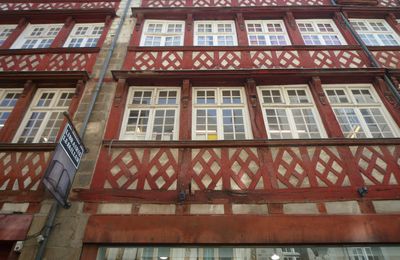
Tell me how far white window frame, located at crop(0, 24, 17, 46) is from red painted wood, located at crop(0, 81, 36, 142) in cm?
289

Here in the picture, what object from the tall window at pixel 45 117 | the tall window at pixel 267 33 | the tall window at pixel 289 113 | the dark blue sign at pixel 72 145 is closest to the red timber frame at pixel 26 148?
the tall window at pixel 45 117

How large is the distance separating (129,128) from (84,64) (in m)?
2.41

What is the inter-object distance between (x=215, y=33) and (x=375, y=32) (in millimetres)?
4747

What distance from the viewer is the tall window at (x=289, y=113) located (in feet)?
18.4

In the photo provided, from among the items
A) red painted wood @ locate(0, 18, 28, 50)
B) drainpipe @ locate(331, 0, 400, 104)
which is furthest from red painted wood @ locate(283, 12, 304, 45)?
red painted wood @ locate(0, 18, 28, 50)

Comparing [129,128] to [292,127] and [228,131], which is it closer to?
[228,131]

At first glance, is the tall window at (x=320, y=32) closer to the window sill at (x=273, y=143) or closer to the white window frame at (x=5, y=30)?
the window sill at (x=273, y=143)

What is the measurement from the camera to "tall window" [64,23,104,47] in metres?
7.78

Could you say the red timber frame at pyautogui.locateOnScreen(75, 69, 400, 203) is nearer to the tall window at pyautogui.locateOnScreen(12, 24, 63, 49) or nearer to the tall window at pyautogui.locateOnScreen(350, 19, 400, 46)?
the tall window at pyautogui.locateOnScreen(350, 19, 400, 46)

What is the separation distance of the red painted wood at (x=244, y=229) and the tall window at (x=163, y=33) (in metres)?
5.08

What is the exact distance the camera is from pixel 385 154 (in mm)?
5004

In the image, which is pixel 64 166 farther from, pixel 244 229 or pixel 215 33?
pixel 215 33

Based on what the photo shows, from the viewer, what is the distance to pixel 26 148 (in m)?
5.18

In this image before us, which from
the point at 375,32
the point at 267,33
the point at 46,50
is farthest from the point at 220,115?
the point at 375,32
